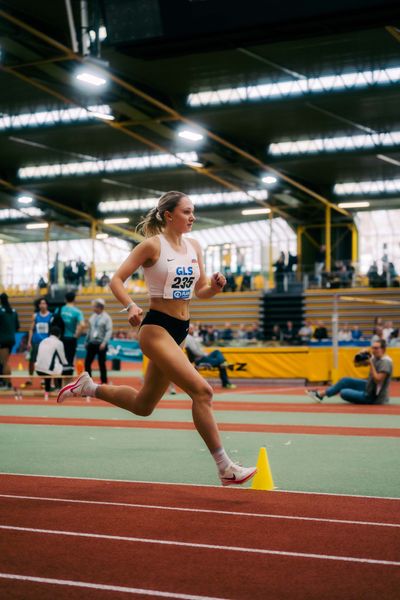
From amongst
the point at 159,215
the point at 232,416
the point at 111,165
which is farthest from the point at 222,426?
the point at 111,165

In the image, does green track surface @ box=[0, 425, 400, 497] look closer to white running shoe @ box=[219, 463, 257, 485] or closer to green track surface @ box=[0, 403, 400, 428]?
white running shoe @ box=[219, 463, 257, 485]

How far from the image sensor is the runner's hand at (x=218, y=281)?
21.5 ft

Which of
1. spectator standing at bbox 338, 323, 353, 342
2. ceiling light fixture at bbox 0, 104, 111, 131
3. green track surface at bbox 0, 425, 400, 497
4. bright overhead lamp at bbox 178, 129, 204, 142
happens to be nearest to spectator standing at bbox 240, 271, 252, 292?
bright overhead lamp at bbox 178, 129, 204, 142

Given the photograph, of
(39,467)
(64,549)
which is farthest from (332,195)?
(64,549)

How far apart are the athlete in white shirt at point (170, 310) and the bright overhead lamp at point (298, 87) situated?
24152mm

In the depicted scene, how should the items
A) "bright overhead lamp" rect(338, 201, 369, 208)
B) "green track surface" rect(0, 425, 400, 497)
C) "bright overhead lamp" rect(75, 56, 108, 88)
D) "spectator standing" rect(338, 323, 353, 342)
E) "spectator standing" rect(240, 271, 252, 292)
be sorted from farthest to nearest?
"bright overhead lamp" rect(338, 201, 369, 208), "spectator standing" rect(240, 271, 252, 292), "spectator standing" rect(338, 323, 353, 342), "bright overhead lamp" rect(75, 56, 108, 88), "green track surface" rect(0, 425, 400, 497)

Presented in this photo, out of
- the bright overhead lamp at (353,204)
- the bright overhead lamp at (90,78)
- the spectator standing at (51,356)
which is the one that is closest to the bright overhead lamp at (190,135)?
the bright overhead lamp at (90,78)

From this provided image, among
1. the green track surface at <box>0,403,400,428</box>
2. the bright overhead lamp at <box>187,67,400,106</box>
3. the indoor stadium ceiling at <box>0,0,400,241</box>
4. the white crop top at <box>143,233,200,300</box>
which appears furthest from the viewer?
the bright overhead lamp at <box>187,67,400,106</box>

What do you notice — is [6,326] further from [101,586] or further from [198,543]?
[101,586]

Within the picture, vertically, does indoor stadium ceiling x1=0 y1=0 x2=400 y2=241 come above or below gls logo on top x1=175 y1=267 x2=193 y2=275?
above

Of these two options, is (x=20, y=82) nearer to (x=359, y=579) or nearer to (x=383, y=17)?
(x=383, y=17)

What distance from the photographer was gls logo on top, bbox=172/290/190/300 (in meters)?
6.42

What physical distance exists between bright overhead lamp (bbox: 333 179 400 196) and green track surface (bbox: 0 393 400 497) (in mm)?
34834

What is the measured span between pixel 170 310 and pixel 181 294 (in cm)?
14
